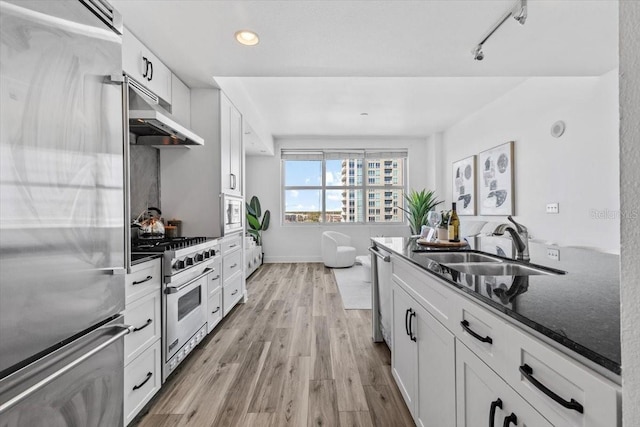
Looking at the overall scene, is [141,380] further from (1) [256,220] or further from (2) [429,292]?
(1) [256,220]

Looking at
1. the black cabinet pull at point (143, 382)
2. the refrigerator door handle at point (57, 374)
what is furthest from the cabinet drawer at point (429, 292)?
the black cabinet pull at point (143, 382)

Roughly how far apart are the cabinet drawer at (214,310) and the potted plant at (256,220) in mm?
3238

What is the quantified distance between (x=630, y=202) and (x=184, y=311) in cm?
229

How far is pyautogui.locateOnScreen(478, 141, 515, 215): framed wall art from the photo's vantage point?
3906 mm

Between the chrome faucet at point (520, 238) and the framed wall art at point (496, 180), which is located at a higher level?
the framed wall art at point (496, 180)

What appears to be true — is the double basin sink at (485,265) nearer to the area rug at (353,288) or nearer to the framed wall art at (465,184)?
the area rug at (353,288)

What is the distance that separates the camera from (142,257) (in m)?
1.63

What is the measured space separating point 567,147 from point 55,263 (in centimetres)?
413

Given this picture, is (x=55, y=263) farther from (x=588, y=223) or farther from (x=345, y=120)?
(x=345, y=120)

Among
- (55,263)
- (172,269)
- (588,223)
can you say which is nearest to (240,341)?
(172,269)

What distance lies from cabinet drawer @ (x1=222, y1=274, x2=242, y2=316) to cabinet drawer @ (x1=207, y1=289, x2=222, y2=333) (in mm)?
95

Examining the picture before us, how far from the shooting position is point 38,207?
73cm

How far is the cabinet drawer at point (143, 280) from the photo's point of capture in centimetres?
148

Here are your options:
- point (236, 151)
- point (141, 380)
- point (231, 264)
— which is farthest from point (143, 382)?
point (236, 151)
